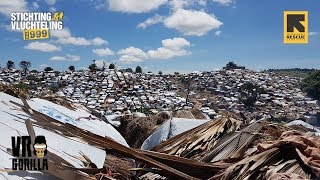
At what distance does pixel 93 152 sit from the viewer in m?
3.62

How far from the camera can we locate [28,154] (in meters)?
3.10

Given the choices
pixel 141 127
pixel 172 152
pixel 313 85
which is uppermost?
pixel 313 85

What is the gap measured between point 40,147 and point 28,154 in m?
0.11

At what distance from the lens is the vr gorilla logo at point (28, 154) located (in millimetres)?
2957

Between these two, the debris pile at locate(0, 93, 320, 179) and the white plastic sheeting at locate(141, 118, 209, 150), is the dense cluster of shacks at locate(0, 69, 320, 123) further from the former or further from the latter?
the debris pile at locate(0, 93, 320, 179)

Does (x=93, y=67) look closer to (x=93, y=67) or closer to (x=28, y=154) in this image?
(x=93, y=67)

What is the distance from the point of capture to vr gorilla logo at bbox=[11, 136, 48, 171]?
9.70 feet

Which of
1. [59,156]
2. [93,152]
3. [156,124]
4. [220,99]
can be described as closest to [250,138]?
[93,152]

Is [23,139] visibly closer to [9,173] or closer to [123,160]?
[9,173]

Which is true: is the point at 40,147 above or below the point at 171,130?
above

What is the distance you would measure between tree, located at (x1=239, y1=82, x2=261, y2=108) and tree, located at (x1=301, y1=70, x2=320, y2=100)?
10.4m

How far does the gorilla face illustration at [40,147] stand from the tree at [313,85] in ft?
273

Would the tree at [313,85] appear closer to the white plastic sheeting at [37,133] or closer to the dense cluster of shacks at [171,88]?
the dense cluster of shacks at [171,88]

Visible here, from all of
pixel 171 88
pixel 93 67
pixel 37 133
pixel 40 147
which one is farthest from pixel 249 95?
pixel 40 147
